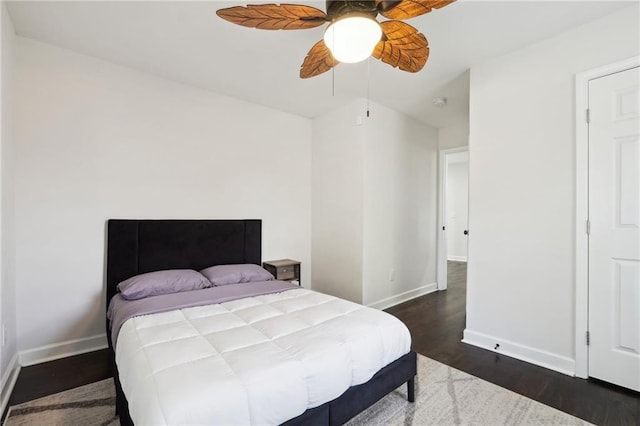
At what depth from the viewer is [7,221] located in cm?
205

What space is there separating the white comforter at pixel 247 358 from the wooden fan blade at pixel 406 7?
168cm

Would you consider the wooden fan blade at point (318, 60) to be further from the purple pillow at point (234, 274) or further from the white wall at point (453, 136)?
the white wall at point (453, 136)

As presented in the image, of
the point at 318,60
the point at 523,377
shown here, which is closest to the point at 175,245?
the point at 318,60

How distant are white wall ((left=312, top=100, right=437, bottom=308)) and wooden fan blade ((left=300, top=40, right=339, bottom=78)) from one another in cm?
175

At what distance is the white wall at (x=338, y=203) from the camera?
12.1ft

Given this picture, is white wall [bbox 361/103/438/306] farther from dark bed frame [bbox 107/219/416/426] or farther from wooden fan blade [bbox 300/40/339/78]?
wooden fan blade [bbox 300/40/339/78]

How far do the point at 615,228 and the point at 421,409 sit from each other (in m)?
1.87

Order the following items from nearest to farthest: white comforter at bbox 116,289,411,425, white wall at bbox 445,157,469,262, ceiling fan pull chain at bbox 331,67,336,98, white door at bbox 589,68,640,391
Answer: white comforter at bbox 116,289,411,425
white door at bbox 589,68,640,391
ceiling fan pull chain at bbox 331,67,336,98
white wall at bbox 445,157,469,262

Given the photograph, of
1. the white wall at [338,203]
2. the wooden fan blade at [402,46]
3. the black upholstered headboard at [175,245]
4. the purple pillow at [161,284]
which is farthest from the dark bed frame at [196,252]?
the wooden fan blade at [402,46]

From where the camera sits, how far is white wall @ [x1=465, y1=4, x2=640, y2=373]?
89.4 inches

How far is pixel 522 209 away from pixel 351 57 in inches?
79.4

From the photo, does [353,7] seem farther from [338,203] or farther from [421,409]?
[338,203]

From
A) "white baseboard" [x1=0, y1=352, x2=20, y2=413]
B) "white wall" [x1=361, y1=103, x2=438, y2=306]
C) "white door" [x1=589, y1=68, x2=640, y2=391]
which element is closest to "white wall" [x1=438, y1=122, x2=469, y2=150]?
"white wall" [x1=361, y1=103, x2=438, y2=306]

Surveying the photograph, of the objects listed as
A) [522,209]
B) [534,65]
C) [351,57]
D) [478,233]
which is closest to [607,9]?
[534,65]
